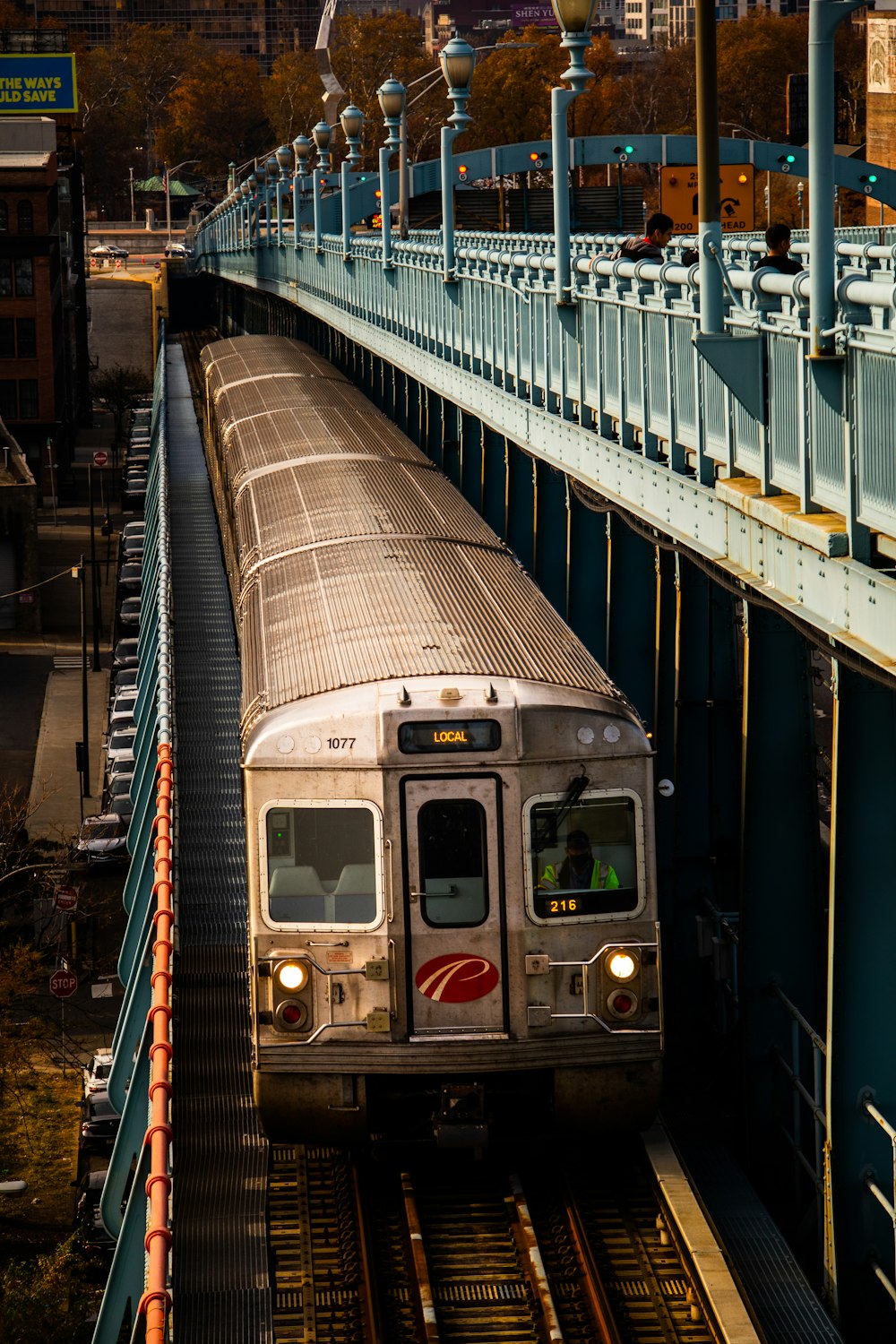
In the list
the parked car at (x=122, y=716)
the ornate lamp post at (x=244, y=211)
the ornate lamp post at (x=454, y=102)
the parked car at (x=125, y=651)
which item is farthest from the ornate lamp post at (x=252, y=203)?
the ornate lamp post at (x=454, y=102)

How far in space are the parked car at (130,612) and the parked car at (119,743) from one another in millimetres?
7385

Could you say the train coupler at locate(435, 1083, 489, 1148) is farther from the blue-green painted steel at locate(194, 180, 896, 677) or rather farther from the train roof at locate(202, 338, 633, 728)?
the blue-green painted steel at locate(194, 180, 896, 677)

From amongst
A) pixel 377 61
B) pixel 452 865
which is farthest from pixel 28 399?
pixel 377 61

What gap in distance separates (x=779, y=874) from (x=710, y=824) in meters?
2.84

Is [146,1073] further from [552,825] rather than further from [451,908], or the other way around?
[552,825]

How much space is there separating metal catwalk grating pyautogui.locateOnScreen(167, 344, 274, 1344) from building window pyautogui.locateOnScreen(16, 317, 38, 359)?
49.7 meters

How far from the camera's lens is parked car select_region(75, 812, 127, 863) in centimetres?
3488

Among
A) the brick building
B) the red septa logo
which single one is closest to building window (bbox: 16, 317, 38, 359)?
the brick building

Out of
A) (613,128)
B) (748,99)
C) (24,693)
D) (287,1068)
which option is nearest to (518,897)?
(287,1068)

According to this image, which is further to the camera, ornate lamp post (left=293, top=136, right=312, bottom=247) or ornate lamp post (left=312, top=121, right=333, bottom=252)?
ornate lamp post (left=293, top=136, right=312, bottom=247)

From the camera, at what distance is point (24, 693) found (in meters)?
52.8

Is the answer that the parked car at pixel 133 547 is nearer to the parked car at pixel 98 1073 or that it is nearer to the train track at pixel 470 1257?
the parked car at pixel 98 1073

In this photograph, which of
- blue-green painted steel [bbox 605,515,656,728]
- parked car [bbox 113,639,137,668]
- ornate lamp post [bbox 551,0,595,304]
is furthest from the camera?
parked car [bbox 113,639,137,668]

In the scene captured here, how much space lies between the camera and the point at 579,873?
13.1 metres
